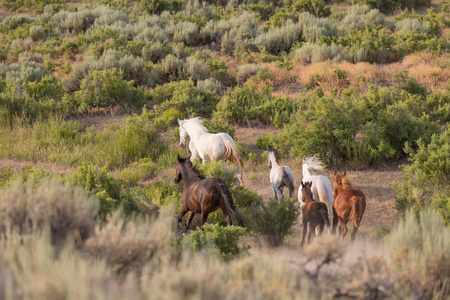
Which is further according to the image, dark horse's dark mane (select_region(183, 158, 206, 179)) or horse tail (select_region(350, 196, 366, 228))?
dark horse's dark mane (select_region(183, 158, 206, 179))

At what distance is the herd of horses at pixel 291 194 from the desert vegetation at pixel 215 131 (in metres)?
0.32

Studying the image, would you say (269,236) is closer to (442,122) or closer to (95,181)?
(95,181)

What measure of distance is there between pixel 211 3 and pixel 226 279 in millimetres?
28061

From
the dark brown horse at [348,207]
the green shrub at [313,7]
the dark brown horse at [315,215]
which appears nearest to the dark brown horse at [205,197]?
the dark brown horse at [315,215]

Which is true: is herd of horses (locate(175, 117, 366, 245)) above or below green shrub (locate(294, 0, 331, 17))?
below

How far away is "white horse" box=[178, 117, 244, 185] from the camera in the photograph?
30.1ft

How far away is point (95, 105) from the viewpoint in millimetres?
14609

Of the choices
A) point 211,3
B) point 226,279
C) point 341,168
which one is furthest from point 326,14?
point 226,279

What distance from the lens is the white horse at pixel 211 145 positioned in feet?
30.1

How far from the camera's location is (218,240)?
618cm

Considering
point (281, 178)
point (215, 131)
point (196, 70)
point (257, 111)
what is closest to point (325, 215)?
point (281, 178)

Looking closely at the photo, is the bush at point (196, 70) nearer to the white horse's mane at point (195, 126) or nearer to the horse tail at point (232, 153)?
the white horse's mane at point (195, 126)

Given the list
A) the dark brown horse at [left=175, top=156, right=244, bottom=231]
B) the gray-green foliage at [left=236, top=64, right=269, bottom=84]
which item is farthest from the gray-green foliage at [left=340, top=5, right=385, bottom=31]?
the dark brown horse at [left=175, top=156, right=244, bottom=231]

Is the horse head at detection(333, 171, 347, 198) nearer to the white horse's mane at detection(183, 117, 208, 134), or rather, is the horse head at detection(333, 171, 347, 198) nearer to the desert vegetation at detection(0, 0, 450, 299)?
the desert vegetation at detection(0, 0, 450, 299)
